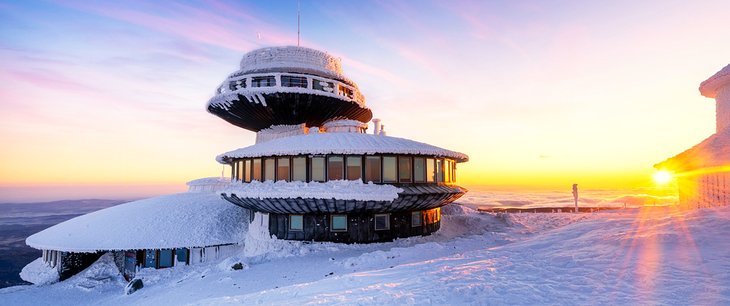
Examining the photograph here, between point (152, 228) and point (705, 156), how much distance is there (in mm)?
35579

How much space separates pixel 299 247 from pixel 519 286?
14.4 m

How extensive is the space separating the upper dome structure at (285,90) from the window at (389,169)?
1307 centimetres

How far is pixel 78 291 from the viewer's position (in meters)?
21.5

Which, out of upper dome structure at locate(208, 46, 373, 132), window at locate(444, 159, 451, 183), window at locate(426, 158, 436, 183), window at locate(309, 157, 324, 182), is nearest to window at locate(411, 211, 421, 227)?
window at locate(426, 158, 436, 183)

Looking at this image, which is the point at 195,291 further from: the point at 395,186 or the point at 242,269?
the point at 395,186

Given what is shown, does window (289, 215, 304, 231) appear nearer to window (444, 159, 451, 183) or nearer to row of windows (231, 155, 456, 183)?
row of windows (231, 155, 456, 183)

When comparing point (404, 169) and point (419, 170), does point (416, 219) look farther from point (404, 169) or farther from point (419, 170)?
point (404, 169)

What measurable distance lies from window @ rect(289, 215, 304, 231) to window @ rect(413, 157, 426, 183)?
7.47 meters

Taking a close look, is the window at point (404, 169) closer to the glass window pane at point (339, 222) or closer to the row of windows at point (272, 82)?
the glass window pane at point (339, 222)

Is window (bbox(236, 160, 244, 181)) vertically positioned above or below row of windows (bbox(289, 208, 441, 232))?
above

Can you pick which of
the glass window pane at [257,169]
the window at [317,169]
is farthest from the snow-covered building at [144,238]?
the window at [317,169]

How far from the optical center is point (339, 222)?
69.4ft

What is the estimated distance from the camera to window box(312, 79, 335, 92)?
3247 cm

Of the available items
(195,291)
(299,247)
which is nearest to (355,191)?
(299,247)
